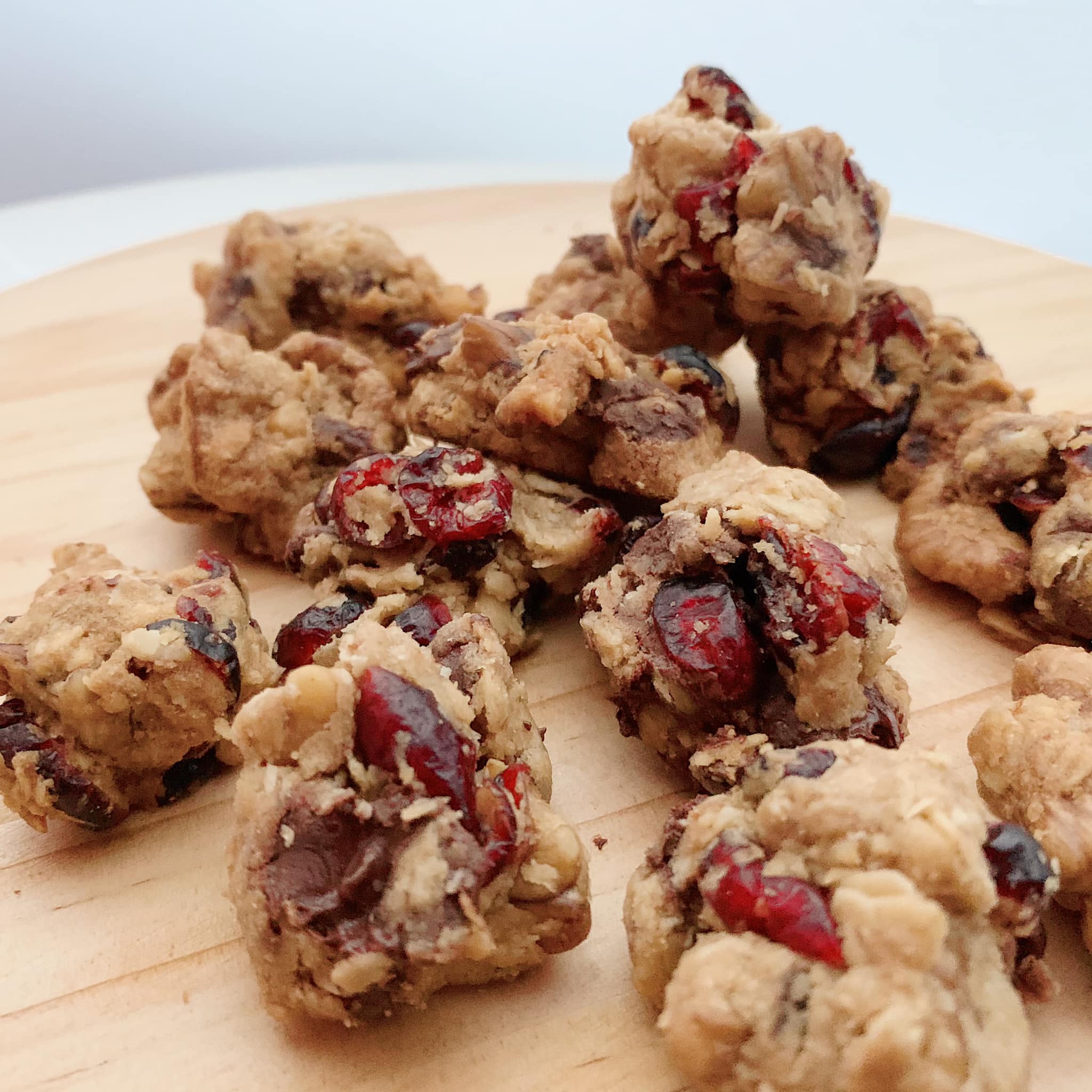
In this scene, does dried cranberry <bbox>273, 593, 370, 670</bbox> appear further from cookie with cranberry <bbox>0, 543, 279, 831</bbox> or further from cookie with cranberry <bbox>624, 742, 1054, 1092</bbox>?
cookie with cranberry <bbox>624, 742, 1054, 1092</bbox>

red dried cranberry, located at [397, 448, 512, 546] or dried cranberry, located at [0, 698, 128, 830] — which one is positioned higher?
red dried cranberry, located at [397, 448, 512, 546]

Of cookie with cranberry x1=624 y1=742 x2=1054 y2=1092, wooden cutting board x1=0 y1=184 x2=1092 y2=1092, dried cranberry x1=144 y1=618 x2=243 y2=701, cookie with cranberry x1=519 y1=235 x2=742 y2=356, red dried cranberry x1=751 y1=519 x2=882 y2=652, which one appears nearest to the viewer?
cookie with cranberry x1=624 y1=742 x2=1054 y2=1092

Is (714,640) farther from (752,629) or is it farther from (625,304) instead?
(625,304)

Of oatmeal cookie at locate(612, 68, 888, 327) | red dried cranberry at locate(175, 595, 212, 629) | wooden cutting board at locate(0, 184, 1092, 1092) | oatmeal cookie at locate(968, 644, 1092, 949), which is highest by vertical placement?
oatmeal cookie at locate(612, 68, 888, 327)

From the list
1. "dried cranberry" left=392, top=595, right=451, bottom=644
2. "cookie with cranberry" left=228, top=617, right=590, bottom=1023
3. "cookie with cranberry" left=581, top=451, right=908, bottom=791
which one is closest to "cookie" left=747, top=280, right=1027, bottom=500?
"cookie with cranberry" left=581, top=451, right=908, bottom=791

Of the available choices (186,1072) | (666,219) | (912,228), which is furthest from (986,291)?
(186,1072)

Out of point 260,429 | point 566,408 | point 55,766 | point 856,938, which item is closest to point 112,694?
point 55,766
